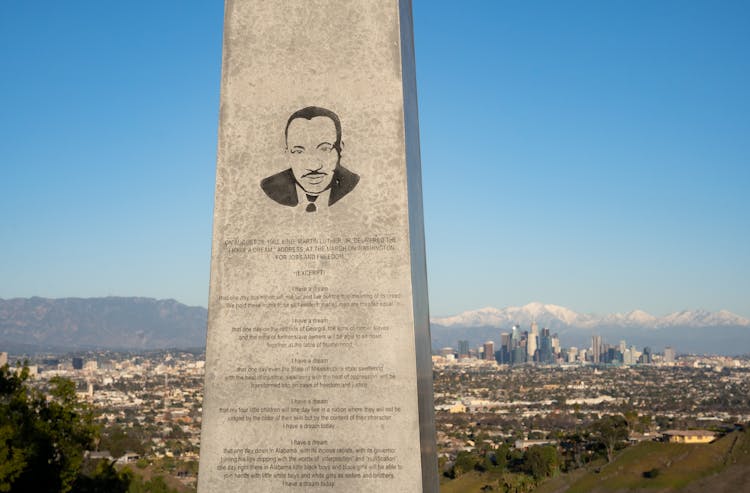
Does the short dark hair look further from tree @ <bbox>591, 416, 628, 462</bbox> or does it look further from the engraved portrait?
tree @ <bbox>591, 416, 628, 462</bbox>

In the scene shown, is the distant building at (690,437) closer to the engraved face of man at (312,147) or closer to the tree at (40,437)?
the tree at (40,437)

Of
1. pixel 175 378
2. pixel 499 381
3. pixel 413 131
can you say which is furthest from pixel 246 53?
pixel 499 381

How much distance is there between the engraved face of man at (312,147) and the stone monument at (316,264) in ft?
0.04

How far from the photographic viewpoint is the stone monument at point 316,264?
775cm

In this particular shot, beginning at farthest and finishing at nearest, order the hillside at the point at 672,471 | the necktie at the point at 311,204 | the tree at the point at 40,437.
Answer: the hillside at the point at 672,471
the tree at the point at 40,437
the necktie at the point at 311,204

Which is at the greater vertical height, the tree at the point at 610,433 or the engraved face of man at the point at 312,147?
the engraved face of man at the point at 312,147

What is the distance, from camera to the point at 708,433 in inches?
2776

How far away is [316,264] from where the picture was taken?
8.03 m

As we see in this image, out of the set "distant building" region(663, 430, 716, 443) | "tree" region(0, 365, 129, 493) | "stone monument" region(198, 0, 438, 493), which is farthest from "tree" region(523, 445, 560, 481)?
"stone monument" region(198, 0, 438, 493)

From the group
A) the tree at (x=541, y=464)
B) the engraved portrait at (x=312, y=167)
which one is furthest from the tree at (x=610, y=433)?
the engraved portrait at (x=312, y=167)

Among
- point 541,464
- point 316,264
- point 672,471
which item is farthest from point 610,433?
point 316,264

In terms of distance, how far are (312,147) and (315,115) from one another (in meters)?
0.33

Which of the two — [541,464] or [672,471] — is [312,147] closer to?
[672,471]

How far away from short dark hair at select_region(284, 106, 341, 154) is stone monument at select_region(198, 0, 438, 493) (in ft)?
0.04
